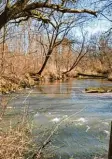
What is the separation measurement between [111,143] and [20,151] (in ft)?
4.57

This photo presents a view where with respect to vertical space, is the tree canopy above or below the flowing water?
above

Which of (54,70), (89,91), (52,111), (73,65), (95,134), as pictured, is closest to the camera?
(95,134)

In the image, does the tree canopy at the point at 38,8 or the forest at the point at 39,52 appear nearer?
the forest at the point at 39,52

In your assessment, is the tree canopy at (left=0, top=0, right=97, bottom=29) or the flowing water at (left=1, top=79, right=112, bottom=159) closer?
the flowing water at (left=1, top=79, right=112, bottom=159)

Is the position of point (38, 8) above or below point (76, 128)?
above

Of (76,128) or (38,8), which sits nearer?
(76,128)

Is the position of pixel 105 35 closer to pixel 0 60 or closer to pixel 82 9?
pixel 82 9

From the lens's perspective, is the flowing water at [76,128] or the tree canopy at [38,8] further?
the tree canopy at [38,8]

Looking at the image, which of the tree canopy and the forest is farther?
the tree canopy

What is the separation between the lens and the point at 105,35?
1686cm

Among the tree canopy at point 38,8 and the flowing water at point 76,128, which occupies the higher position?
the tree canopy at point 38,8

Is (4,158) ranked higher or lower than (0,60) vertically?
lower

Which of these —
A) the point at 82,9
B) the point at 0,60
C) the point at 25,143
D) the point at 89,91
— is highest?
the point at 82,9

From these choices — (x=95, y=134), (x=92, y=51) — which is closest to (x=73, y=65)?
(x=92, y=51)
